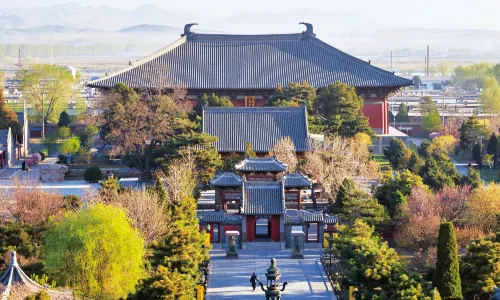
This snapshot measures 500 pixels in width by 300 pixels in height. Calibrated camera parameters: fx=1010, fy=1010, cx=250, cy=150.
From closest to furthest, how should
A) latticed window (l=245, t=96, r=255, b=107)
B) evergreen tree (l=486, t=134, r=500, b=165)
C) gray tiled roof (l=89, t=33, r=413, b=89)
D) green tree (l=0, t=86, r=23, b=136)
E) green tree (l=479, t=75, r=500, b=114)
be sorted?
1. evergreen tree (l=486, t=134, r=500, b=165)
2. green tree (l=0, t=86, r=23, b=136)
3. gray tiled roof (l=89, t=33, r=413, b=89)
4. latticed window (l=245, t=96, r=255, b=107)
5. green tree (l=479, t=75, r=500, b=114)

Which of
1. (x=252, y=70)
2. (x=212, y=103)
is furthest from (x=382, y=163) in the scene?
(x=252, y=70)

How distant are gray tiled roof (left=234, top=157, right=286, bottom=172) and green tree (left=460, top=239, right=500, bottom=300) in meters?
11.1

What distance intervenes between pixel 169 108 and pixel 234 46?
52.0ft

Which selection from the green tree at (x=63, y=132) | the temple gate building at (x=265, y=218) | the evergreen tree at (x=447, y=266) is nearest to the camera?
the evergreen tree at (x=447, y=266)

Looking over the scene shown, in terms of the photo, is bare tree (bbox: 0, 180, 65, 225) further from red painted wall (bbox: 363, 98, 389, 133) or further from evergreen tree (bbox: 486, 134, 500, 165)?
red painted wall (bbox: 363, 98, 389, 133)

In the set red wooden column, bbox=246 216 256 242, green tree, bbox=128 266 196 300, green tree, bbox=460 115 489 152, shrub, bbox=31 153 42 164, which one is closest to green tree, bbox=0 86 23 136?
shrub, bbox=31 153 42 164

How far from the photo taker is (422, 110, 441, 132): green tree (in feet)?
191

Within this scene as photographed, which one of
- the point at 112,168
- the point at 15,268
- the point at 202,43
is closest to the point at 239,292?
the point at 15,268

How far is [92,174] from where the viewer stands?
42812 mm

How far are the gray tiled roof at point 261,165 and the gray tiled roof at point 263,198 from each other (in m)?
1.96

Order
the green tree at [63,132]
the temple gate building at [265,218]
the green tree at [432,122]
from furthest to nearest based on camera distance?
the green tree at [432,122] < the green tree at [63,132] < the temple gate building at [265,218]

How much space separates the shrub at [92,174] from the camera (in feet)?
140

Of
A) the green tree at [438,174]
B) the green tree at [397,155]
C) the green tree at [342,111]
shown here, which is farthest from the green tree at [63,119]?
the green tree at [438,174]

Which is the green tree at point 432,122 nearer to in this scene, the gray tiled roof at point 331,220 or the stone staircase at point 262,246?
the gray tiled roof at point 331,220
